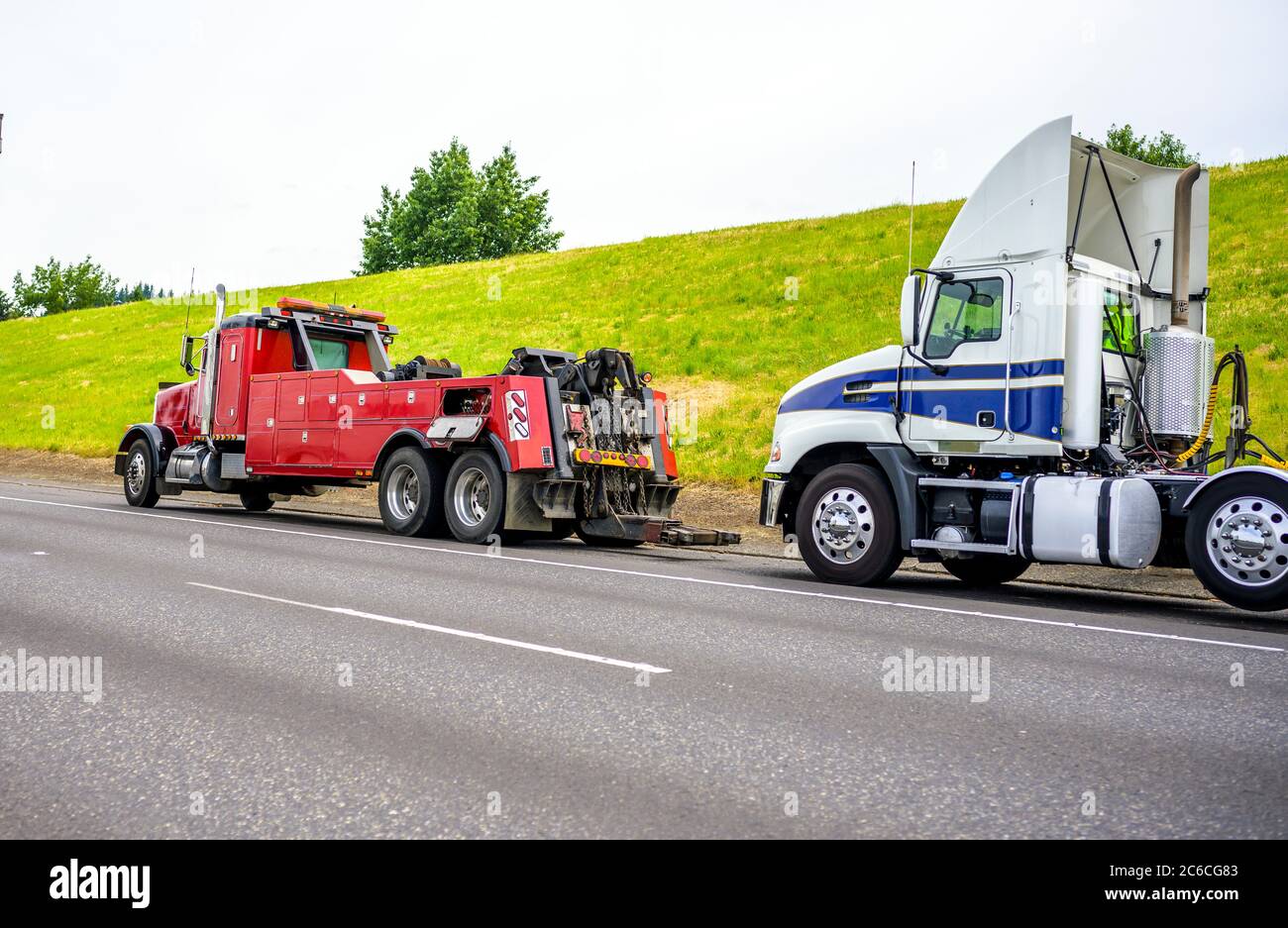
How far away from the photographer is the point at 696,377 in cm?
2597

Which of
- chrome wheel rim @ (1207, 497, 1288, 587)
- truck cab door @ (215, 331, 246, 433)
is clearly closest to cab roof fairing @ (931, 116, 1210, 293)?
chrome wheel rim @ (1207, 497, 1288, 587)

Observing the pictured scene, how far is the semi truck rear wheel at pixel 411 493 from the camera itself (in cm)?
1440

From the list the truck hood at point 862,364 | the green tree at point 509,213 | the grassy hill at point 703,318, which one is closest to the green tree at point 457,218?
the green tree at point 509,213

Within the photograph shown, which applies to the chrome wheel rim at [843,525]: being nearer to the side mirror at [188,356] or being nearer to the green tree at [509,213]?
the side mirror at [188,356]

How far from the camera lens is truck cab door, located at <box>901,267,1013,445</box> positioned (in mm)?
10227

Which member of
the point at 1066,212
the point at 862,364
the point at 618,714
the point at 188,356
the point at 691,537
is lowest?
the point at 618,714

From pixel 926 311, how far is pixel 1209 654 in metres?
4.41

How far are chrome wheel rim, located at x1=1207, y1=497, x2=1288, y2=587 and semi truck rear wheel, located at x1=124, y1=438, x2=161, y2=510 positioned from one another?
1572cm

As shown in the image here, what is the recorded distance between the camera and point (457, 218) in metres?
81.9

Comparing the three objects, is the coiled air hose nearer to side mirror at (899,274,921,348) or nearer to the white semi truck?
the white semi truck

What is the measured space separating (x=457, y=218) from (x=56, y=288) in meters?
47.9

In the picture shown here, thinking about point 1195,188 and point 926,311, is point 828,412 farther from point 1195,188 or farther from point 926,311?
point 1195,188

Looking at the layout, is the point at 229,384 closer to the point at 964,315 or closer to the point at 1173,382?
the point at 964,315

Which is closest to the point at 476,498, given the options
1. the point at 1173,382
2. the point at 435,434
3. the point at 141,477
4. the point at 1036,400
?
the point at 435,434
